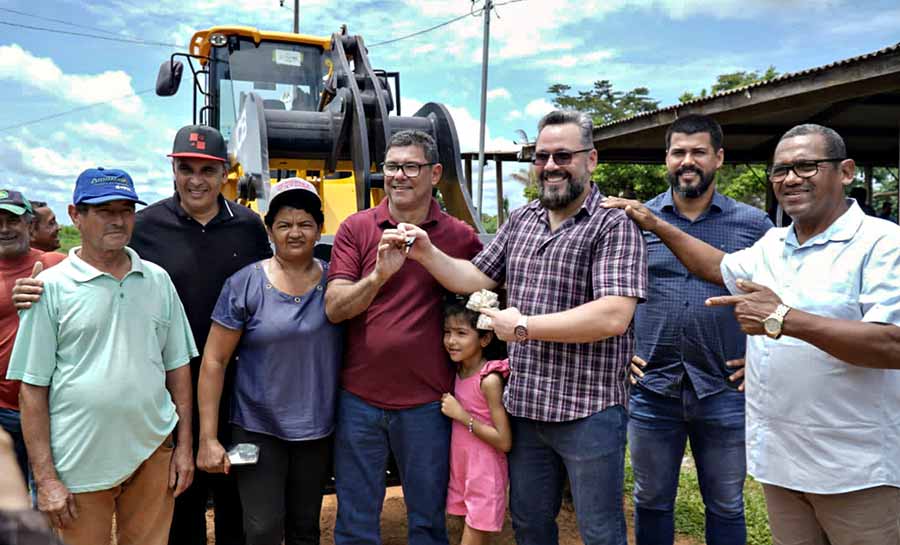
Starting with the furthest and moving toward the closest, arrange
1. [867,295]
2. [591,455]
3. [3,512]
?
[591,455] < [867,295] < [3,512]

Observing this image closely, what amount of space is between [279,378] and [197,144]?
1.18 meters

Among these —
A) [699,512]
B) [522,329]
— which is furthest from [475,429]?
[699,512]

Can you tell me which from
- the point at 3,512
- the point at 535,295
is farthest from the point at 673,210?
the point at 3,512

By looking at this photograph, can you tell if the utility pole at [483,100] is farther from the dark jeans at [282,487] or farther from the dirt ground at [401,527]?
the dark jeans at [282,487]

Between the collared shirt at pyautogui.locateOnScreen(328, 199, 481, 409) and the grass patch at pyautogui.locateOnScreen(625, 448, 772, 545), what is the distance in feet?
7.04

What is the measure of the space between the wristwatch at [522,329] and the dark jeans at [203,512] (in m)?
1.59

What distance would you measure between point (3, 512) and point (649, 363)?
9.67ft

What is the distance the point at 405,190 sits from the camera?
3078 millimetres

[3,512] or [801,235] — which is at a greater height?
[801,235]

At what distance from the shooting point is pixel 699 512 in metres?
4.80

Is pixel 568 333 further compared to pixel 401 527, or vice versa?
pixel 401 527

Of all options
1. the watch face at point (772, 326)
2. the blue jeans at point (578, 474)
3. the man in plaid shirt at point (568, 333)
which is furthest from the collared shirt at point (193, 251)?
the watch face at point (772, 326)

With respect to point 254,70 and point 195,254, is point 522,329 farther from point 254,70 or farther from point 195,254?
point 254,70

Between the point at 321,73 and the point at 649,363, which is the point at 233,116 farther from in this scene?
the point at 649,363
